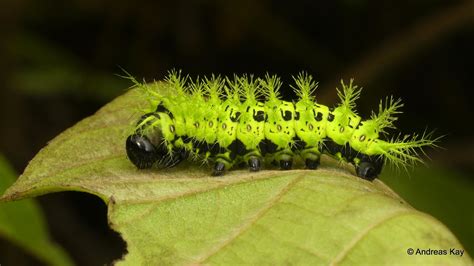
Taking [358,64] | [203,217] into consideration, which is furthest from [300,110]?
[358,64]

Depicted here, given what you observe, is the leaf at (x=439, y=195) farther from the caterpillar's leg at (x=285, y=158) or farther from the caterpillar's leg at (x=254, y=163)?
the caterpillar's leg at (x=254, y=163)

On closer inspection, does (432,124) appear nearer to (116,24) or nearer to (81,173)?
(116,24)

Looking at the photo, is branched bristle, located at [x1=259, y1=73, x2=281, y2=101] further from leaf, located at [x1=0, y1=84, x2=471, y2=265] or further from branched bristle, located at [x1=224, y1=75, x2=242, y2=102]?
leaf, located at [x1=0, y1=84, x2=471, y2=265]

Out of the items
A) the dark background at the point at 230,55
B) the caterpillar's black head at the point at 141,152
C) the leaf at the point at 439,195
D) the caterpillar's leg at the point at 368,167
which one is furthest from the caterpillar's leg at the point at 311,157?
the dark background at the point at 230,55

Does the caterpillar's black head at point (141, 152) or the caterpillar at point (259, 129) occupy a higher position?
the caterpillar at point (259, 129)

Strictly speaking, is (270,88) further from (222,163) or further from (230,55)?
(230,55)
